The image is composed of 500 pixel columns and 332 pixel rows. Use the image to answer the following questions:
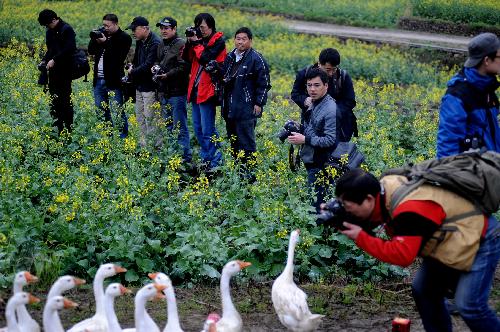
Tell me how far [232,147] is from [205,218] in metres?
1.88

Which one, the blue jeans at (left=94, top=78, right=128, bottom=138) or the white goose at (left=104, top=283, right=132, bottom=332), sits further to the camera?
the blue jeans at (left=94, top=78, right=128, bottom=138)

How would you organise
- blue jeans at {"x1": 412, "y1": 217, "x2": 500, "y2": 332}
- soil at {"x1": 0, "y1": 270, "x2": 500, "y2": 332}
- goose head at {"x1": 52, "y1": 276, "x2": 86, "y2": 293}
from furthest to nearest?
soil at {"x1": 0, "y1": 270, "x2": 500, "y2": 332} → goose head at {"x1": 52, "y1": 276, "x2": 86, "y2": 293} → blue jeans at {"x1": 412, "y1": 217, "x2": 500, "y2": 332}

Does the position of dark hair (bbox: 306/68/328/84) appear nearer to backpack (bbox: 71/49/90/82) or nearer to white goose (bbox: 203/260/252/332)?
white goose (bbox: 203/260/252/332)

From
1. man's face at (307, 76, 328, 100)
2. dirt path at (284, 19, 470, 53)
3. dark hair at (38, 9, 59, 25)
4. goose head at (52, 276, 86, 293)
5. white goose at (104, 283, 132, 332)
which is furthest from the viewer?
dirt path at (284, 19, 470, 53)

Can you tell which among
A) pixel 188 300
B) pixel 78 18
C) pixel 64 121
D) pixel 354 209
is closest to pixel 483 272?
pixel 354 209

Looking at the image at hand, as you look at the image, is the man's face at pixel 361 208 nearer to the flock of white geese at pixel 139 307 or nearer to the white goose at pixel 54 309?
the flock of white geese at pixel 139 307

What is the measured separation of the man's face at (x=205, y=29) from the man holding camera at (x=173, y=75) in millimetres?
467

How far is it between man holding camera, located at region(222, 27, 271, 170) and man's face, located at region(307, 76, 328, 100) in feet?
4.82

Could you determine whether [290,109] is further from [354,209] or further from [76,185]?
[354,209]

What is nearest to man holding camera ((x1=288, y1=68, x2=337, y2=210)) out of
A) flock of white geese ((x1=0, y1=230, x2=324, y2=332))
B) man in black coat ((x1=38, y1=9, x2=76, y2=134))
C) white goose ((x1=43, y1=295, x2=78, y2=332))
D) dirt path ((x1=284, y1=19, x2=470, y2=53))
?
flock of white geese ((x1=0, y1=230, x2=324, y2=332))

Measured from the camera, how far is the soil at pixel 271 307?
626cm

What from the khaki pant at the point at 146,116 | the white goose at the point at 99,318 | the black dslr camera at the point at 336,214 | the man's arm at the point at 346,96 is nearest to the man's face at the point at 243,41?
the man's arm at the point at 346,96

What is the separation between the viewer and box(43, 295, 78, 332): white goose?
5.00 metres

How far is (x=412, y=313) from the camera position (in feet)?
21.5
